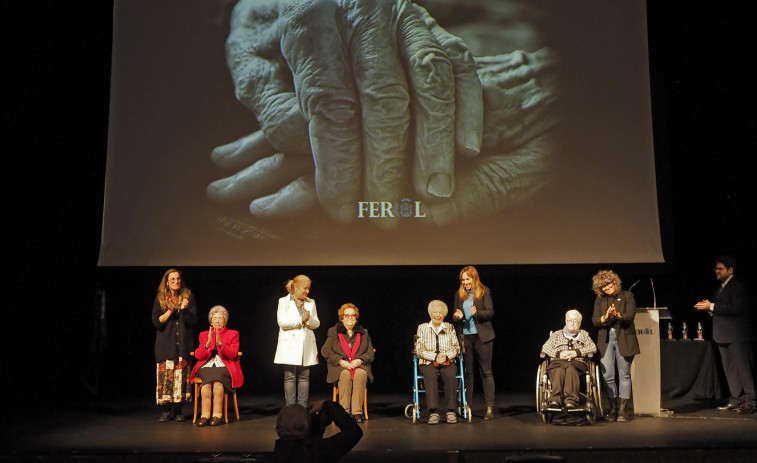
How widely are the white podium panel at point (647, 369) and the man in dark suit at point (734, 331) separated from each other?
599mm

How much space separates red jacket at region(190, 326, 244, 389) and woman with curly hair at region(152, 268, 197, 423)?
0.42ft

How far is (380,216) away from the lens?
7117 mm

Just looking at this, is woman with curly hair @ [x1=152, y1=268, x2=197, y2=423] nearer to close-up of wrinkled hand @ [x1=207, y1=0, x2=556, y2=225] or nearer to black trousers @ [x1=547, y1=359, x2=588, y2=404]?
close-up of wrinkled hand @ [x1=207, y1=0, x2=556, y2=225]

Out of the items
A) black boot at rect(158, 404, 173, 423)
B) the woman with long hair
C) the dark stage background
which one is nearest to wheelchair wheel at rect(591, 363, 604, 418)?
the woman with long hair

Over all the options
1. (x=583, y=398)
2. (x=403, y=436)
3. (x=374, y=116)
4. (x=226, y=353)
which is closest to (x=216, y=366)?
(x=226, y=353)

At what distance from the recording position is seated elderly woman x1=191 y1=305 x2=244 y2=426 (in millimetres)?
6062

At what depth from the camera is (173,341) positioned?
6.27 metres

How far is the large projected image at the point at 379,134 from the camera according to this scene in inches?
279

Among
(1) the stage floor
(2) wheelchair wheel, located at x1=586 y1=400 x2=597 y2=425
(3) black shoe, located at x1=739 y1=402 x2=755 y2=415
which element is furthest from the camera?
(3) black shoe, located at x1=739 y1=402 x2=755 y2=415

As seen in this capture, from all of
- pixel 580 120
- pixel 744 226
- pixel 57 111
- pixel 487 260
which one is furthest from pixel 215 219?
pixel 744 226

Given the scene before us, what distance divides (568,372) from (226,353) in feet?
8.51

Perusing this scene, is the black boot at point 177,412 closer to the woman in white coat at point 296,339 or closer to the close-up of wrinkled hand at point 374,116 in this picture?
the woman in white coat at point 296,339

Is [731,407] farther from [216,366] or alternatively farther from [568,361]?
[216,366]

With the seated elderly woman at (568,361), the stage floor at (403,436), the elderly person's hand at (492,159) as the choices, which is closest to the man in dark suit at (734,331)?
the stage floor at (403,436)
